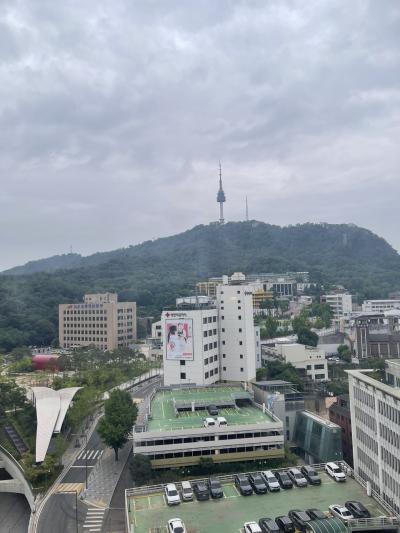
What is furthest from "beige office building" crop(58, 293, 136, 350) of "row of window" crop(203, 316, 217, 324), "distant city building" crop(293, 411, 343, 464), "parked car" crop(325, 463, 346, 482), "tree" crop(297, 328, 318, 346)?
"parked car" crop(325, 463, 346, 482)

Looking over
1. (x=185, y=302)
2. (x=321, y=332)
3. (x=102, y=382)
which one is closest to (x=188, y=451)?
(x=185, y=302)

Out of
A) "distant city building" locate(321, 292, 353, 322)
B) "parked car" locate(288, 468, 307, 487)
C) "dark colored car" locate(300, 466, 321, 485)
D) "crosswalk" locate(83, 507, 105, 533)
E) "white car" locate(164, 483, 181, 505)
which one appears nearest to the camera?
"white car" locate(164, 483, 181, 505)

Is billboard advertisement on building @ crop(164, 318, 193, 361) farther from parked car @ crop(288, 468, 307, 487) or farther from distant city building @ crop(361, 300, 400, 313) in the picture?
distant city building @ crop(361, 300, 400, 313)

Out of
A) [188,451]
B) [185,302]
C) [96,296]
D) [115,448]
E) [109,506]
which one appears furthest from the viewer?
[96,296]

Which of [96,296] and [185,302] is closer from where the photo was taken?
[185,302]

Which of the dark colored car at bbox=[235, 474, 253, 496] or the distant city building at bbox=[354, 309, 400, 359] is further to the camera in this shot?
the distant city building at bbox=[354, 309, 400, 359]

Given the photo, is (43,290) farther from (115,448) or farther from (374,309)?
(115,448)

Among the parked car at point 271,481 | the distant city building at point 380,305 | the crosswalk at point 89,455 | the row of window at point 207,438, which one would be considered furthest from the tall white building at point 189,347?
the distant city building at point 380,305
